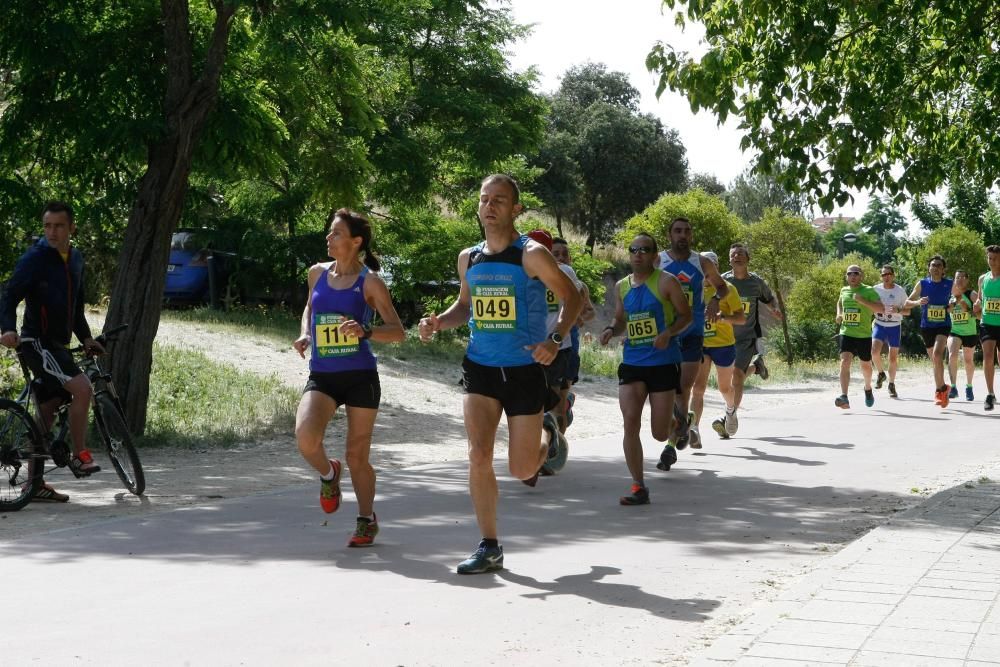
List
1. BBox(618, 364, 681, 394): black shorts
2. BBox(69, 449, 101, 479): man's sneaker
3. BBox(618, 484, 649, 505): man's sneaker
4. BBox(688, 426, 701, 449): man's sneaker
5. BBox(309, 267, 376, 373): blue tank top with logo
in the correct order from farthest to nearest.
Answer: BBox(688, 426, 701, 449): man's sneaker
BBox(618, 364, 681, 394): black shorts
BBox(618, 484, 649, 505): man's sneaker
BBox(69, 449, 101, 479): man's sneaker
BBox(309, 267, 376, 373): blue tank top with logo

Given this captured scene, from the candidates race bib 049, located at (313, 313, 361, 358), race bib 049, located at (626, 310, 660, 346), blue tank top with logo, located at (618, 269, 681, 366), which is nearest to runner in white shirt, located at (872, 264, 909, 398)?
blue tank top with logo, located at (618, 269, 681, 366)

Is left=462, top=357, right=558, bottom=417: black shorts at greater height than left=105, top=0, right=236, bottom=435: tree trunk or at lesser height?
lesser

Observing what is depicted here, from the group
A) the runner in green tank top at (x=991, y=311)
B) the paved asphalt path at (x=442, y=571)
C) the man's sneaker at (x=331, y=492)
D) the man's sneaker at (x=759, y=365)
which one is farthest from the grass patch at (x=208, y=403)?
the runner in green tank top at (x=991, y=311)

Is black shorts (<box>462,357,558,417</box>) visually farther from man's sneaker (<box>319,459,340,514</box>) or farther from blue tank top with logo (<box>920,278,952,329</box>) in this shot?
blue tank top with logo (<box>920,278,952,329</box>)

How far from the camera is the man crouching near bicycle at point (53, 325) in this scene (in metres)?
9.03

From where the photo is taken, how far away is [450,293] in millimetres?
26359

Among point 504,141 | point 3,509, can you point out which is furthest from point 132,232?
point 504,141

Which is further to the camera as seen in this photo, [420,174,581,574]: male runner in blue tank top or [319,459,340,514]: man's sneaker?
[319,459,340,514]: man's sneaker

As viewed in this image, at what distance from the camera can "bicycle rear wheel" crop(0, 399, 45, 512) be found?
8.87 meters

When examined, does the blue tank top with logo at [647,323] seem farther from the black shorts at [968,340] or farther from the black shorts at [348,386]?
the black shorts at [968,340]

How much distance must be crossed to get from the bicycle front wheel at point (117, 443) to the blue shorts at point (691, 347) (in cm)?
465

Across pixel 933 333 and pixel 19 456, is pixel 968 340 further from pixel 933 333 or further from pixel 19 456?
pixel 19 456

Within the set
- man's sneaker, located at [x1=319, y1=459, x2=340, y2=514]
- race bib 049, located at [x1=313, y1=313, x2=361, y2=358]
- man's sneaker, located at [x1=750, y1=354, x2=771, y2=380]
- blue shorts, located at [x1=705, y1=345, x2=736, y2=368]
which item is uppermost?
race bib 049, located at [x1=313, y1=313, x2=361, y2=358]

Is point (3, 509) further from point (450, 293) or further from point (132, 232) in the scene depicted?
point (450, 293)
